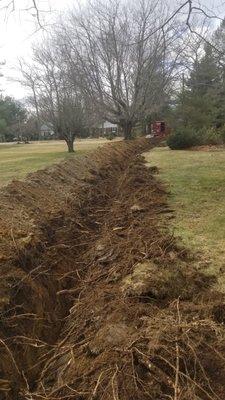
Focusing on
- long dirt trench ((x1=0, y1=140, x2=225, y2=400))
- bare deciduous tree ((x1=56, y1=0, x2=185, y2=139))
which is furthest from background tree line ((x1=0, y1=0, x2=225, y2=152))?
long dirt trench ((x1=0, y1=140, x2=225, y2=400))

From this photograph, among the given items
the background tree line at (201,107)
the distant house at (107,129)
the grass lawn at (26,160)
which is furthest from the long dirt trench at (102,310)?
the distant house at (107,129)

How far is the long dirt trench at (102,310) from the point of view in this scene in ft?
13.5

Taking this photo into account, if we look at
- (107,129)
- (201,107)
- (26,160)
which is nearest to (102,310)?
(26,160)

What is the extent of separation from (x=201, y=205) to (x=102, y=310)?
18.0ft

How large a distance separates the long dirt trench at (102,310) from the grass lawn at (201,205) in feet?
1.17

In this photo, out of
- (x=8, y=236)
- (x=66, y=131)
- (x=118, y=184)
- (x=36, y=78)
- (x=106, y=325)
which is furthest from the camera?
(x=36, y=78)

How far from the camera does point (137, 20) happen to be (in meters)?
32.0

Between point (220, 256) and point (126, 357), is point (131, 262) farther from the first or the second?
point (126, 357)

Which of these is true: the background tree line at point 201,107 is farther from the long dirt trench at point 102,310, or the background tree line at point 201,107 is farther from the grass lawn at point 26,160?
the long dirt trench at point 102,310

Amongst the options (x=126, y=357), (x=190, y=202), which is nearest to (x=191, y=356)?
(x=126, y=357)

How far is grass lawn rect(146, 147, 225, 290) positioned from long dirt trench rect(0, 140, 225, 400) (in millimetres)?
358

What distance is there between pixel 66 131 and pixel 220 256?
75.1ft

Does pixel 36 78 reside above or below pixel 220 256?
above

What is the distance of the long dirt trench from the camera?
4.10 meters
